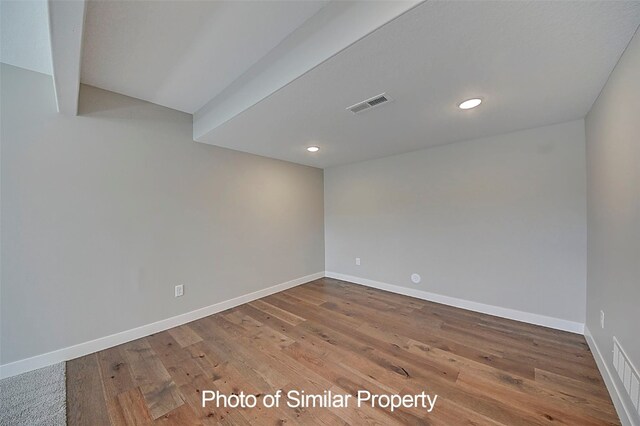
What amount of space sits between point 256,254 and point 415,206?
7.90ft

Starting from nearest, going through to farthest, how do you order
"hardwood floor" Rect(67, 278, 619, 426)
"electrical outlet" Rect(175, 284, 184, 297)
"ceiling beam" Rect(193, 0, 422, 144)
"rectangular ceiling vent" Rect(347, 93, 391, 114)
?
"ceiling beam" Rect(193, 0, 422, 144) → "hardwood floor" Rect(67, 278, 619, 426) → "rectangular ceiling vent" Rect(347, 93, 391, 114) → "electrical outlet" Rect(175, 284, 184, 297)

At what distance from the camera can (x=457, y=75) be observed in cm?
150

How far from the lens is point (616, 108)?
1.47 m

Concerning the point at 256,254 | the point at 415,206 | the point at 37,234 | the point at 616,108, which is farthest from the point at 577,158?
the point at 37,234

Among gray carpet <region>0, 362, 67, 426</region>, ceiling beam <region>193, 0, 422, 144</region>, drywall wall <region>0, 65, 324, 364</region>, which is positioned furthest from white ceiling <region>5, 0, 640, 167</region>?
gray carpet <region>0, 362, 67, 426</region>

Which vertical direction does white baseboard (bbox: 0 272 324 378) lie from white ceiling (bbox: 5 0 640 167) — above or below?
below

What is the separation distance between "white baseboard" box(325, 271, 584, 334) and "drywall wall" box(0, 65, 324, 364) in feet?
6.85

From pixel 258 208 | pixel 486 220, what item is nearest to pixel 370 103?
pixel 486 220

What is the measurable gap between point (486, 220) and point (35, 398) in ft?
13.9

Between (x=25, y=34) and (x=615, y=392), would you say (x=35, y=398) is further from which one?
(x=615, y=392)

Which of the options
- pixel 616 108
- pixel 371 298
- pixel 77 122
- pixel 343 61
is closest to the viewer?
pixel 343 61

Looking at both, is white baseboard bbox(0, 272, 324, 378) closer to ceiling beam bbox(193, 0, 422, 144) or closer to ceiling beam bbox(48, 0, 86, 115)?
ceiling beam bbox(48, 0, 86, 115)

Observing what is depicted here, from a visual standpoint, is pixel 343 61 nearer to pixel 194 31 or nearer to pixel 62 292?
pixel 194 31

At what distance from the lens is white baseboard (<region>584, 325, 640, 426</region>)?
1229 mm
